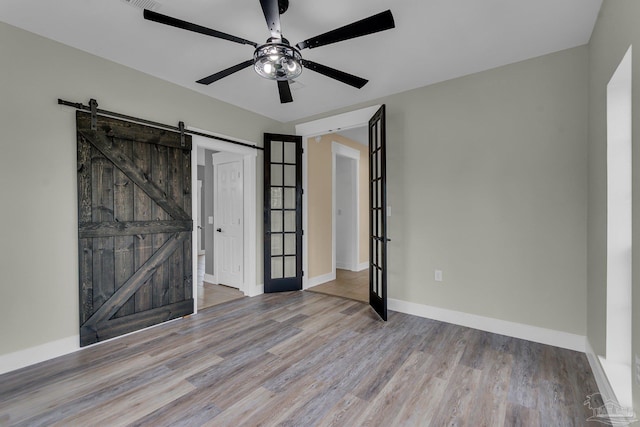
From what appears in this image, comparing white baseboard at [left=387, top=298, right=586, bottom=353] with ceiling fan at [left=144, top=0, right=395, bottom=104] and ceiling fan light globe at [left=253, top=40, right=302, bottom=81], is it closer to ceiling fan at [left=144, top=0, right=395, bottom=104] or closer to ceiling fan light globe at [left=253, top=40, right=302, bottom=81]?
ceiling fan at [left=144, top=0, right=395, bottom=104]

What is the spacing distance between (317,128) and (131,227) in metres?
2.76

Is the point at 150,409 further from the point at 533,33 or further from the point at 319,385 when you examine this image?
the point at 533,33

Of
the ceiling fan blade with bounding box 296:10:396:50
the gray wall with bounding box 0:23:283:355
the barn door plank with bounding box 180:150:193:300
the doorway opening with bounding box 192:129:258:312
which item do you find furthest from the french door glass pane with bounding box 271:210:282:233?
the ceiling fan blade with bounding box 296:10:396:50

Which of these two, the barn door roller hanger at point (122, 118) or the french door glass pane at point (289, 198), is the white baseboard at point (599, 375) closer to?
the french door glass pane at point (289, 198)

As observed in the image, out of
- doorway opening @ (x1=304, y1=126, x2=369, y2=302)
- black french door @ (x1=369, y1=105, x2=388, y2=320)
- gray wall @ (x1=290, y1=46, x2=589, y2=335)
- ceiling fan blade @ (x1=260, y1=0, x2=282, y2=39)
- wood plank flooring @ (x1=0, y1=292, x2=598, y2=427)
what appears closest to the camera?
ceiling fan blade @ (x1=260, y1=0, x2=282, y2=39)

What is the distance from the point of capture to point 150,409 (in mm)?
1812

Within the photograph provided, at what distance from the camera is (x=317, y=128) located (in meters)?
4.37

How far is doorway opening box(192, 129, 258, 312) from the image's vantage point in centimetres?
420

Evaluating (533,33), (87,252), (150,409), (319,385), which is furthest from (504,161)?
(87,252)

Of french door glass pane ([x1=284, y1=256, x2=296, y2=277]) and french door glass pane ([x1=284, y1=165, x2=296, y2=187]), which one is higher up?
french door glass pane ([x1=284, y1=165, x2=296, y2=187])

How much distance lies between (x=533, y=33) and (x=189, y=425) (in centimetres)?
377

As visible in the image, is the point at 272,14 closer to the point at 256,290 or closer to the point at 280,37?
the point at 280,37

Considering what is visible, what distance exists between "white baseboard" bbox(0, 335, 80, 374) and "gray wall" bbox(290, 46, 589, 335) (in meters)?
3.30

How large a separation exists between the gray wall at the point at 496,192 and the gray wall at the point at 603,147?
155mm
